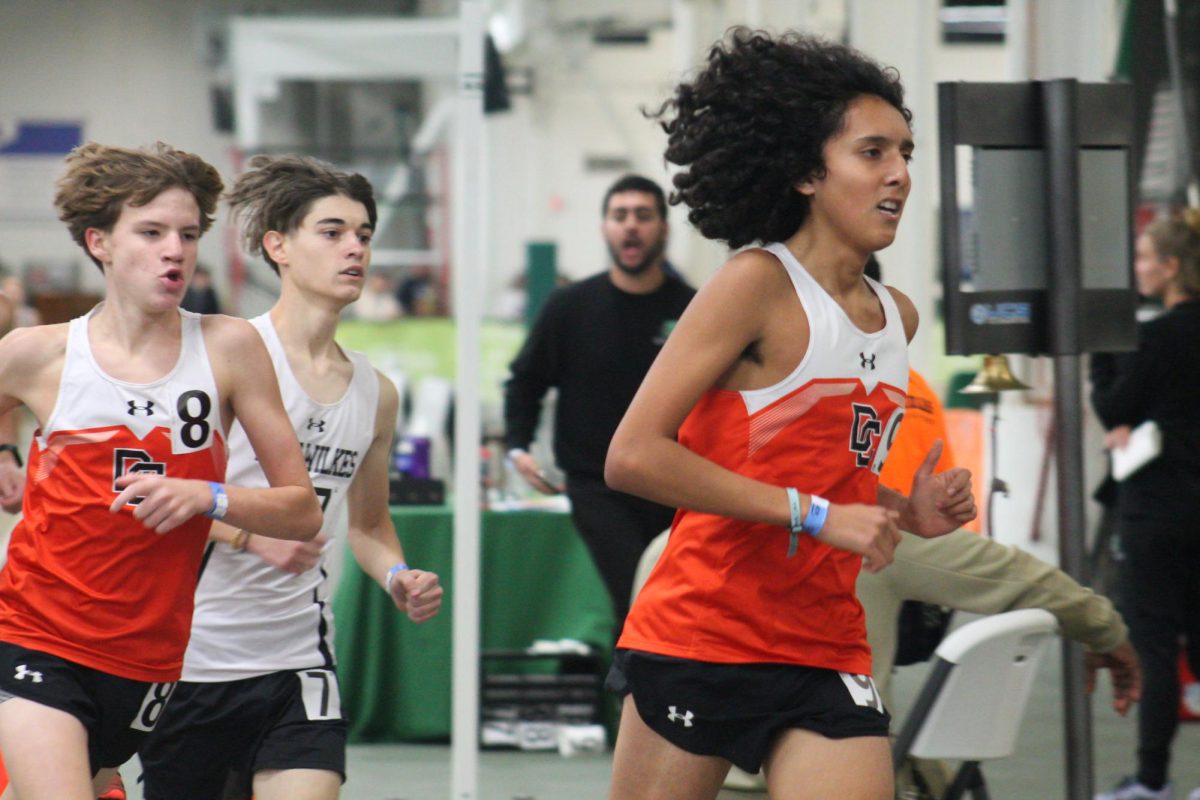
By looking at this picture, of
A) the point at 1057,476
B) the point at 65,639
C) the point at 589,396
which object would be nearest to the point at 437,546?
the point at 589,396

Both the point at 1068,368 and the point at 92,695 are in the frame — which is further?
the point at 1068,368

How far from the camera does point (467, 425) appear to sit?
4.48 meters

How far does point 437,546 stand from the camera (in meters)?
6.07

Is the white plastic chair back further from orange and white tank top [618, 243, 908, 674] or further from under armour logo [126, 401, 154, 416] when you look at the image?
under armour logo [126, 401, 154, 416]

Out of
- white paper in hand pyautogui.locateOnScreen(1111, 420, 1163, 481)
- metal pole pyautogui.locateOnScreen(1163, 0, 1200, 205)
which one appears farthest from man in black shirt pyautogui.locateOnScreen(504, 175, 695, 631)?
metal pole pyautogui.locateOnScreen(1163, 0, 1200, 205)

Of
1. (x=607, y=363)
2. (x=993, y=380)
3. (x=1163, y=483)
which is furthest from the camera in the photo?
(x=607, y=363)

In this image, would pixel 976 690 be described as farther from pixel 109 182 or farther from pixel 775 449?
pixel 109 182

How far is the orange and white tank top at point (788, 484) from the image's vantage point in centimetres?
239

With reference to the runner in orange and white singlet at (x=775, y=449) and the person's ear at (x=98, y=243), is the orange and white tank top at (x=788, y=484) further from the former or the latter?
the person's ear at (x=98, y=243)

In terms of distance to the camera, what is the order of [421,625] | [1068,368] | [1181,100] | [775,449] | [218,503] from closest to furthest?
[775,449], [218,503], [1068,368], [421,625], [1181,100]

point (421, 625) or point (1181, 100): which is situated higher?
point (1181, 100)

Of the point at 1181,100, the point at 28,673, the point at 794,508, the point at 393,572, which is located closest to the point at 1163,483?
the point at 393,572

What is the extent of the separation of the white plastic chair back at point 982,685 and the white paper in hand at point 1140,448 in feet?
6.51

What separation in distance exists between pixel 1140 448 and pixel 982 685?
2.14 meters
